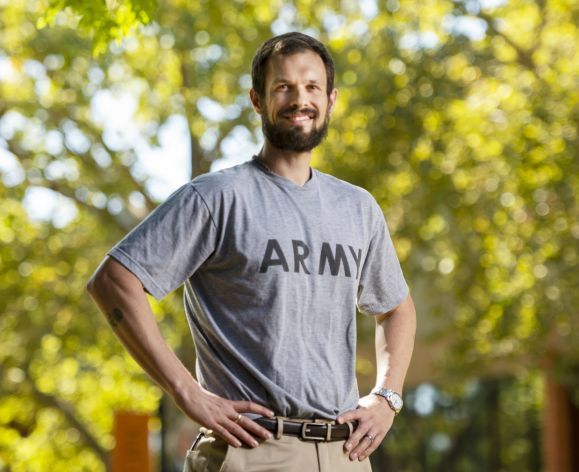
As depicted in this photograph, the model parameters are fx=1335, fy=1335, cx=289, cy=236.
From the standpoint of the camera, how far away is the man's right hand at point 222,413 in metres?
3.29

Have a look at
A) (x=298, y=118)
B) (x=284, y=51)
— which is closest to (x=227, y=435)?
(x=298, y=118)

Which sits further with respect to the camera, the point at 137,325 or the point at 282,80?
the point at 282,80

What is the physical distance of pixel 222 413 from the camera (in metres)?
3.30

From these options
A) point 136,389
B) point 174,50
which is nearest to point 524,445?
point 136,389

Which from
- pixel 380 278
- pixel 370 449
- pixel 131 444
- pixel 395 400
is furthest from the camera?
pixel 131 444

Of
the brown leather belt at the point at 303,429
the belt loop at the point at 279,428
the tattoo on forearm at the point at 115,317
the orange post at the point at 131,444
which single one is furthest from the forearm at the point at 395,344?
the orange post at the point at 131,444

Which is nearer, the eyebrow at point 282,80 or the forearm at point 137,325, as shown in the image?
the forearm at point 137,325

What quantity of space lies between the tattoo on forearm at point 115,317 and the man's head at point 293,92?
0.63 metres

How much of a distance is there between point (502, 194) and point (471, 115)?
1555 mm

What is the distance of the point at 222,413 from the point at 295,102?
2.79ft

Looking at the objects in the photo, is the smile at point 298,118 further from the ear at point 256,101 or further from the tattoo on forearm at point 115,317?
the tattoo on forearm at point 115,317

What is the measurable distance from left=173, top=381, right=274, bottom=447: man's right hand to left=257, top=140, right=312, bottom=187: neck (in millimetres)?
642

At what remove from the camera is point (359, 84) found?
14.9 metres

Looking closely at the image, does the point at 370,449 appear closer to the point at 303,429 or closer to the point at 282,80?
the point at 303,429
